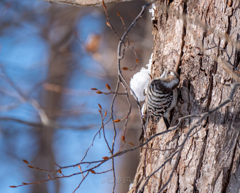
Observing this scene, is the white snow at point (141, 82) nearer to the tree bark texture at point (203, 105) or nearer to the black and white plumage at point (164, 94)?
the black and white plumage at point (164, 94)

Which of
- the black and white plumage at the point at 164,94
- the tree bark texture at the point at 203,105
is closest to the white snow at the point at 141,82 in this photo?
the black and white plumage at the point at 164,94

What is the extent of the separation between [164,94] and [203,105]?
0.97 feet

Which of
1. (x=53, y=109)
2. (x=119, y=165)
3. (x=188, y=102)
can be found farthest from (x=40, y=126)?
(x=188, y=102)

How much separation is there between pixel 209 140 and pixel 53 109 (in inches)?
127

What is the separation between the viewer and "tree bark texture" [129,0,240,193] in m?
1.26

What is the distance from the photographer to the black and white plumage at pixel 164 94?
1.44 meters

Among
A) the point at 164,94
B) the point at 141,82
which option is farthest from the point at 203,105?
the point at 141,82

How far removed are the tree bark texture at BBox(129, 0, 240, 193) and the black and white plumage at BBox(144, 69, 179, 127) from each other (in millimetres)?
52

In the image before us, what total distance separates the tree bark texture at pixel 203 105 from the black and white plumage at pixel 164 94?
0.17 ft

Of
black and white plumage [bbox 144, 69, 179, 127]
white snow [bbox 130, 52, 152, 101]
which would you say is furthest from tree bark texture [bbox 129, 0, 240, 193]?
white snow [bbox 130, 52, 152, 101]

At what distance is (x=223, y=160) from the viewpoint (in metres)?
1.25

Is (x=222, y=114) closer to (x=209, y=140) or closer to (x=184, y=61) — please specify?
(x=209, y=140)

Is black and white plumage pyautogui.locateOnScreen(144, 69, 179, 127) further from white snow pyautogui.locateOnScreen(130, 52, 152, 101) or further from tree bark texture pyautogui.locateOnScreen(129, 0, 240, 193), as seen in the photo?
white snow pyautogui.locateOnScreen(130, 52, 152, 101)

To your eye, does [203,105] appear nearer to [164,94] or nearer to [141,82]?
[164,94]
